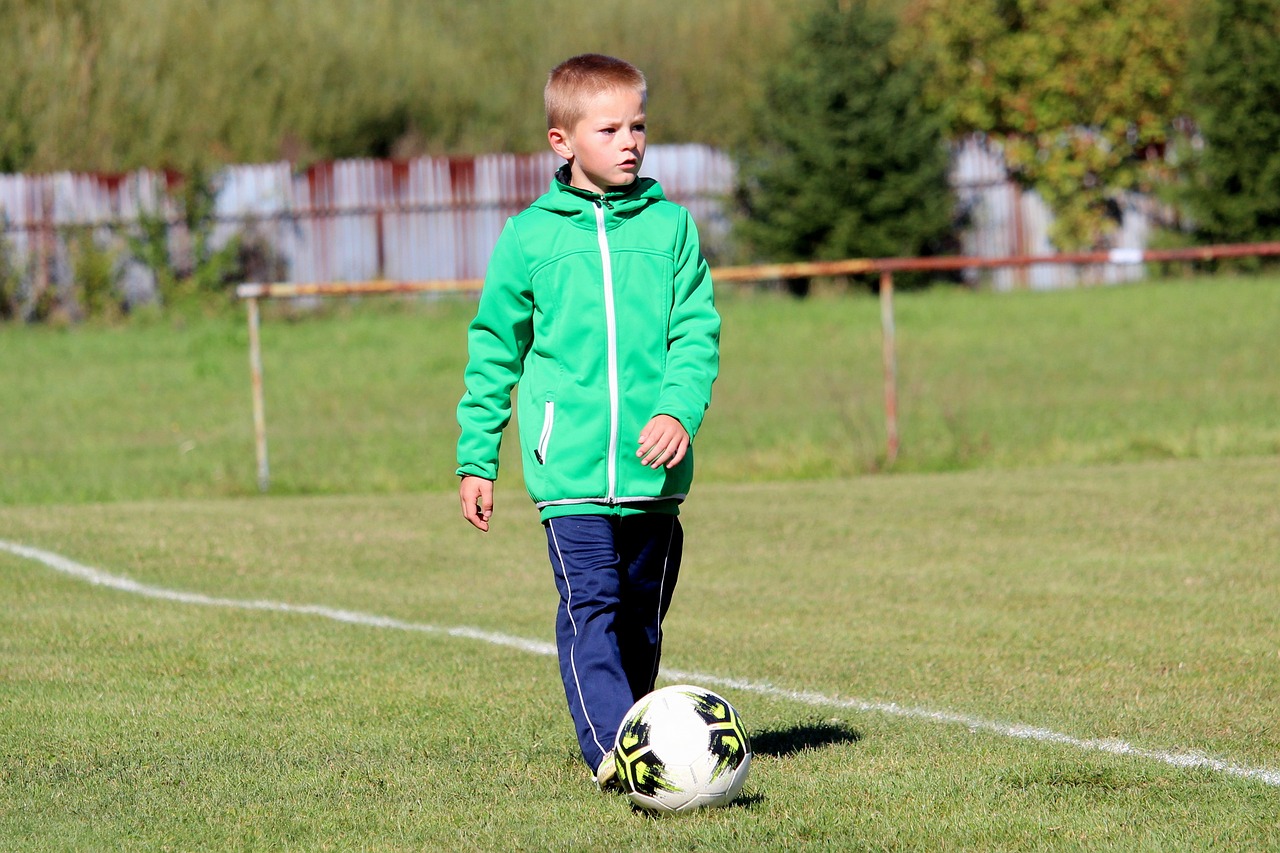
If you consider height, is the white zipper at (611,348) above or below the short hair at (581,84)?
below

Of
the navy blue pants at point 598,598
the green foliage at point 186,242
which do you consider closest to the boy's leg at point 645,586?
the navy blue pants at point 598,598

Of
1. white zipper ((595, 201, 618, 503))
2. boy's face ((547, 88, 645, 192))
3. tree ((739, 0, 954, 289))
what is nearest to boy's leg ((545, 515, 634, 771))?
white zipper ((595, 201, 618, 503))

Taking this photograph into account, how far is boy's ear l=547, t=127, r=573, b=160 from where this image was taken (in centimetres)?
450

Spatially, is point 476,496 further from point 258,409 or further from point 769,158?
point 769,158

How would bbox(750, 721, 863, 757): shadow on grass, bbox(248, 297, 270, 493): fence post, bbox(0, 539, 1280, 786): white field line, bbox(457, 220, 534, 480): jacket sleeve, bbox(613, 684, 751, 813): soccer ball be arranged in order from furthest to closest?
bbox(248, 297, 270, 493): fence post < bbox(750, 721, 863, 757): shadow on grass < bbox(0, 539, 1280, 786): white field line < bbox(457, 220, 534, 480): jacket sleeve < bbox(613, 684, 751, 813): soccer ball

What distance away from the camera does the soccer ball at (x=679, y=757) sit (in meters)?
4.19

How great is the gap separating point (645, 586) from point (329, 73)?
91.5ft

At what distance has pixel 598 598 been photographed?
14.6ft

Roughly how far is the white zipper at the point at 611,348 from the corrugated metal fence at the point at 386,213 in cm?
2060

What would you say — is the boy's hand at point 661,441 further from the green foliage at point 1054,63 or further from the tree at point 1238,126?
the green foliage at point 1054,63

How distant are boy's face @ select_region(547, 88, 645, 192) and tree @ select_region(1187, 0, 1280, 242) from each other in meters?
21.6

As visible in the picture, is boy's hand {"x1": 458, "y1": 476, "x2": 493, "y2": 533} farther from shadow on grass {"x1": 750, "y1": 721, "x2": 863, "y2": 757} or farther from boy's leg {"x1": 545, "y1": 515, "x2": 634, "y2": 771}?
shadow on grass {"x1": 750, "y1": 721, "x2": 863, "y2": 757}

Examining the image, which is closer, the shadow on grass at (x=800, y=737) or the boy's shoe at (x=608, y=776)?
the boy's shoe at (x=608, y=776)

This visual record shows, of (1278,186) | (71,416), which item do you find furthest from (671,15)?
(71,416)
